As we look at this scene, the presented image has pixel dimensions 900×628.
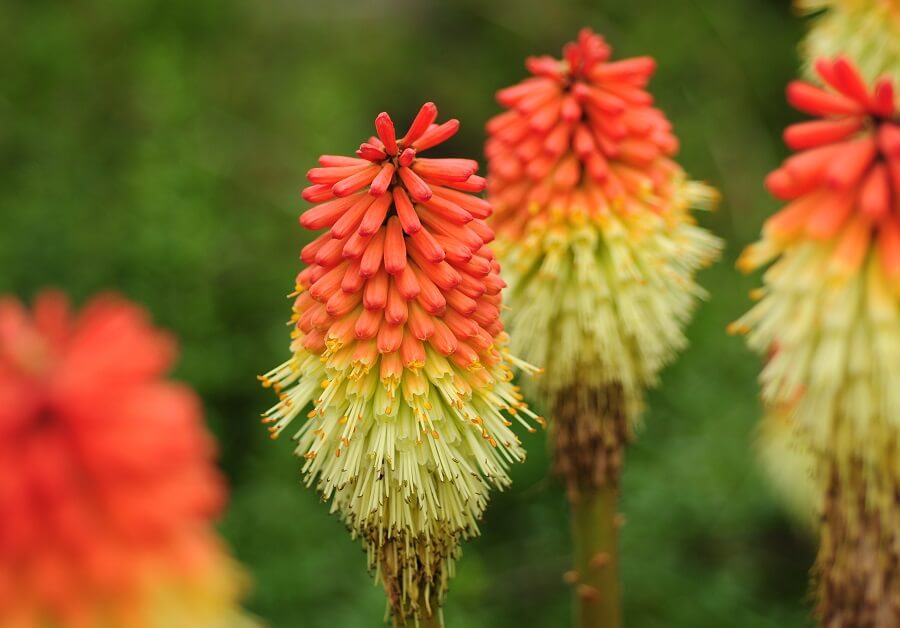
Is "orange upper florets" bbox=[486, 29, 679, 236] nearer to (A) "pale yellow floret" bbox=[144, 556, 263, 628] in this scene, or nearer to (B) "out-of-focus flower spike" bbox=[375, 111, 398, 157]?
(B) "out-of-focus flower spike" bbox=[375, 111, 398, 157]

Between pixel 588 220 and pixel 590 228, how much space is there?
0.09ft

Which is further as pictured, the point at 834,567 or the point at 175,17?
the point at 175,17

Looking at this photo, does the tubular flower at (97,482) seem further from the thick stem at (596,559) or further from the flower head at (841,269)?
the thick stem at (596,559)

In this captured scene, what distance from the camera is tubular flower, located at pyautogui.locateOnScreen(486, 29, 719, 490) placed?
284cm

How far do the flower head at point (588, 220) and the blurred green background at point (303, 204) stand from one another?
0.70 meters

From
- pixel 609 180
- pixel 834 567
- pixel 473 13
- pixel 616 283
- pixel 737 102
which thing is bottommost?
pixel 834 567

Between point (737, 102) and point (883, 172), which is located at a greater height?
point (737, 102)

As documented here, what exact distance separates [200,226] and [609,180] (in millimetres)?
2854

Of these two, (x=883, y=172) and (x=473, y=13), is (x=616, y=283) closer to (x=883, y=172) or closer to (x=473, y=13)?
(x=883, y=172)

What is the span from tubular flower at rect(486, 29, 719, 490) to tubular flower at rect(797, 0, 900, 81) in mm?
766

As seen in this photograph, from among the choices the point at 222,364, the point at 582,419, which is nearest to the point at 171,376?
the point at 222,364

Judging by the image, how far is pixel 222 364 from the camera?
5098 mm

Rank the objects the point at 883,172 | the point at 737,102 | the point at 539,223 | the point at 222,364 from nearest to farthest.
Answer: the point at 883,172, the point at 539,223, the point at 222,364, the point at 737,102

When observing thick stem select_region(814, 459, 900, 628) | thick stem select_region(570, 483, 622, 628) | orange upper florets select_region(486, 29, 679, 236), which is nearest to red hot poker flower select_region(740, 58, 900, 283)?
thick stem select_region(814, 459, 900, 628)
